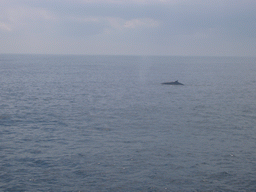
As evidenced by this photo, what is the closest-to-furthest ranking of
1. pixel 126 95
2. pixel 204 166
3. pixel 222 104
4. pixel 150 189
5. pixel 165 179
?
pixel 150 189
pixel 165 179
pixel 204 166
pixel 222 104
pixel 126 95

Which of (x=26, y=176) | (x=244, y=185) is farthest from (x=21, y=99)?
(x=244, y=185)

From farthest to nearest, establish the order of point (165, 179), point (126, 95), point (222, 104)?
point (126, 95) < point (222, 104) < point (165, 179)

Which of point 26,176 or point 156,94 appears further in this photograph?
point 156,94

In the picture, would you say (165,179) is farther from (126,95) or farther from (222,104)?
(126,95)

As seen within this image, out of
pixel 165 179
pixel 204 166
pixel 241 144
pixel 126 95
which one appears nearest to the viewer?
pixel 165 179

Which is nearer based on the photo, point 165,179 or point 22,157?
point 165,179

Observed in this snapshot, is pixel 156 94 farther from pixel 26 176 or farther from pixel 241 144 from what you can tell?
pixel 26 176

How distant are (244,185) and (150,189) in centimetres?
679

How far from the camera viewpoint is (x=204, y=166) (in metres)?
24.2

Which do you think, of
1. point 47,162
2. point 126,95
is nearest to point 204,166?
point 47,162

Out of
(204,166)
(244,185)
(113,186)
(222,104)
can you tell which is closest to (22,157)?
(113,186)

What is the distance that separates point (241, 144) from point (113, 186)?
50.3 feet

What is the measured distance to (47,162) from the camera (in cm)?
2439

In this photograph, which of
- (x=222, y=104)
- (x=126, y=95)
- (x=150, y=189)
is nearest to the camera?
(x=150, y=189)
